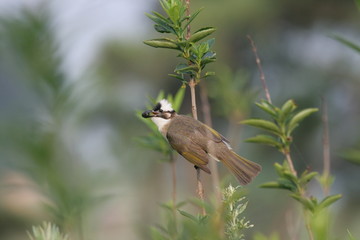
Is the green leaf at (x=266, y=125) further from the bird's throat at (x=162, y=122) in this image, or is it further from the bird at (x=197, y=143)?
the bird's throat at (x=162, y=122)

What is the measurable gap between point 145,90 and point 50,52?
64.5ft

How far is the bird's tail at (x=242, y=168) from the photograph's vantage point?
2.96 m

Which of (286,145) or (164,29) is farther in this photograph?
(164,29)

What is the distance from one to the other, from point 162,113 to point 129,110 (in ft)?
37.6

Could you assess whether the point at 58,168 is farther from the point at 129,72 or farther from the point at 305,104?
the point at 129,72

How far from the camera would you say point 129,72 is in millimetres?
21406

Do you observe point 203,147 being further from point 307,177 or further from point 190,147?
point 307,177

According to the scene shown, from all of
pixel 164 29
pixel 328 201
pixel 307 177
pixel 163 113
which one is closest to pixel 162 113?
pixel 163 113

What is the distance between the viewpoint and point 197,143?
3342 millimetres

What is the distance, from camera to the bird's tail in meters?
2.96

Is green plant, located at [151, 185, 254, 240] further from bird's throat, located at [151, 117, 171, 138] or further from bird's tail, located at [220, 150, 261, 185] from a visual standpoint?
bird's throat, located at [151, 117, 171, 138]

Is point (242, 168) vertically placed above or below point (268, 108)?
above

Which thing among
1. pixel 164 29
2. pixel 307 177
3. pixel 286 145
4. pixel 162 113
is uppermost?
pixel 162 113

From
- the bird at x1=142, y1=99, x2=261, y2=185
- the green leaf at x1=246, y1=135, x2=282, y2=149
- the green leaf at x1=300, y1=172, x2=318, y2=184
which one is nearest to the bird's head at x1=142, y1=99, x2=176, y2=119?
the bird at x1=142, y1=99, x2=261, y2=185
